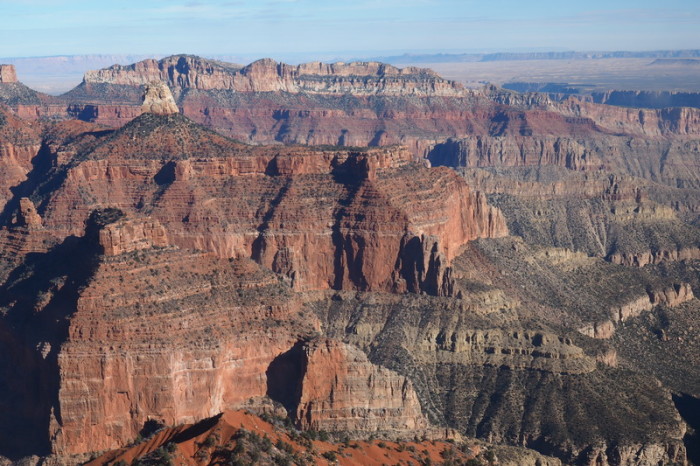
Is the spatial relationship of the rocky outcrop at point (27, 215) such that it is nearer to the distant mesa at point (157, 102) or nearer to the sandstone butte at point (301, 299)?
the sandstone butte at point (301, 299)

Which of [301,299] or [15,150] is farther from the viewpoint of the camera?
[15,150]

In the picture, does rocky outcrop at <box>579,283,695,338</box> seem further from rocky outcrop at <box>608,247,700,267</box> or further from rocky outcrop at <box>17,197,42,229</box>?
rocky outcrop at <box>17,197,42,229</box>

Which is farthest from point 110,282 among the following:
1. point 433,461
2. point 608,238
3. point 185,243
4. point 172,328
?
point 608,238

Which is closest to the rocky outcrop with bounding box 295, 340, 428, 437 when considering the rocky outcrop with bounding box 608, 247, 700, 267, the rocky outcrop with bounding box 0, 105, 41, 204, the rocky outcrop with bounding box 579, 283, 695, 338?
the rocky outcrop with bounding box 579, 283, 695, 338

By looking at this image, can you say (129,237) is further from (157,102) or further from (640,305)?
(640,305)

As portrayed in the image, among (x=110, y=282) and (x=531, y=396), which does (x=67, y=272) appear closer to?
(x=110, y=282)

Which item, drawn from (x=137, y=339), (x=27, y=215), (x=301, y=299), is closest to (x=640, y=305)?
(x=301, y=299)
